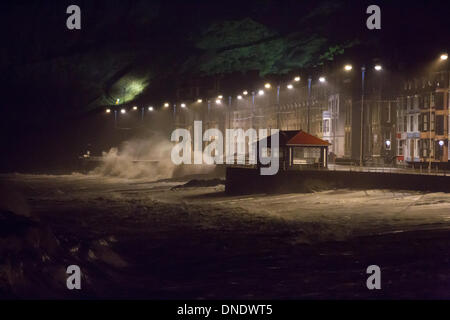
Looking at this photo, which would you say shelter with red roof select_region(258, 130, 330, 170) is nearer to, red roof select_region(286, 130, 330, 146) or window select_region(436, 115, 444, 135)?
red roof select_region(286, 130, 330, 146)

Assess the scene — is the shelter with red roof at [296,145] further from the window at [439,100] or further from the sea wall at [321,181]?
the window at [439,100]

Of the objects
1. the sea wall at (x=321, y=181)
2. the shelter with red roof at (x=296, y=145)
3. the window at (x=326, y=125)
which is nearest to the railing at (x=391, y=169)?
the sea wall at (x=321, y=181)

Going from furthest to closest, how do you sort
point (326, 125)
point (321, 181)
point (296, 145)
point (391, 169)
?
point (326, 125)
point (391, 169)
point (296, 145)
point (321, 181)

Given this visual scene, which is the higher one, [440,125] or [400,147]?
[440,125]

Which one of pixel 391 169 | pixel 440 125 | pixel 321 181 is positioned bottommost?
pixel 321 181

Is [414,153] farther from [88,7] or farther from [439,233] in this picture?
[88,7]

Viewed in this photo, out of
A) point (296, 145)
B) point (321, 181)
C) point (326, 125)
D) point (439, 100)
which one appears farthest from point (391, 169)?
point (326, 125)

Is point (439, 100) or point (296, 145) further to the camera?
point (439, 100)

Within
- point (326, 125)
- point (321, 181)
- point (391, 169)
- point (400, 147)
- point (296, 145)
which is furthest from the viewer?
point (326, 125)

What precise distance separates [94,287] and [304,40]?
3518 inches

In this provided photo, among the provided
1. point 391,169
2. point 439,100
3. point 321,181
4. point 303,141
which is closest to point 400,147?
point 439,100

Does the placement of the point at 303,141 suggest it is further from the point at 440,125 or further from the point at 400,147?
the point at 400,147

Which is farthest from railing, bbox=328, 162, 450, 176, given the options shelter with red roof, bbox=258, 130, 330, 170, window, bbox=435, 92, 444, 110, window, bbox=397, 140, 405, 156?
window, bbox=435, 92, 444, 110

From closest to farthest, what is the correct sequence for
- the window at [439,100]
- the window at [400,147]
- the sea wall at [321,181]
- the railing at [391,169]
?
1. the sea wall at [321,181]
2. the railing at [391,169]
3. the window at [439,100]
4. the window at [400,147]
